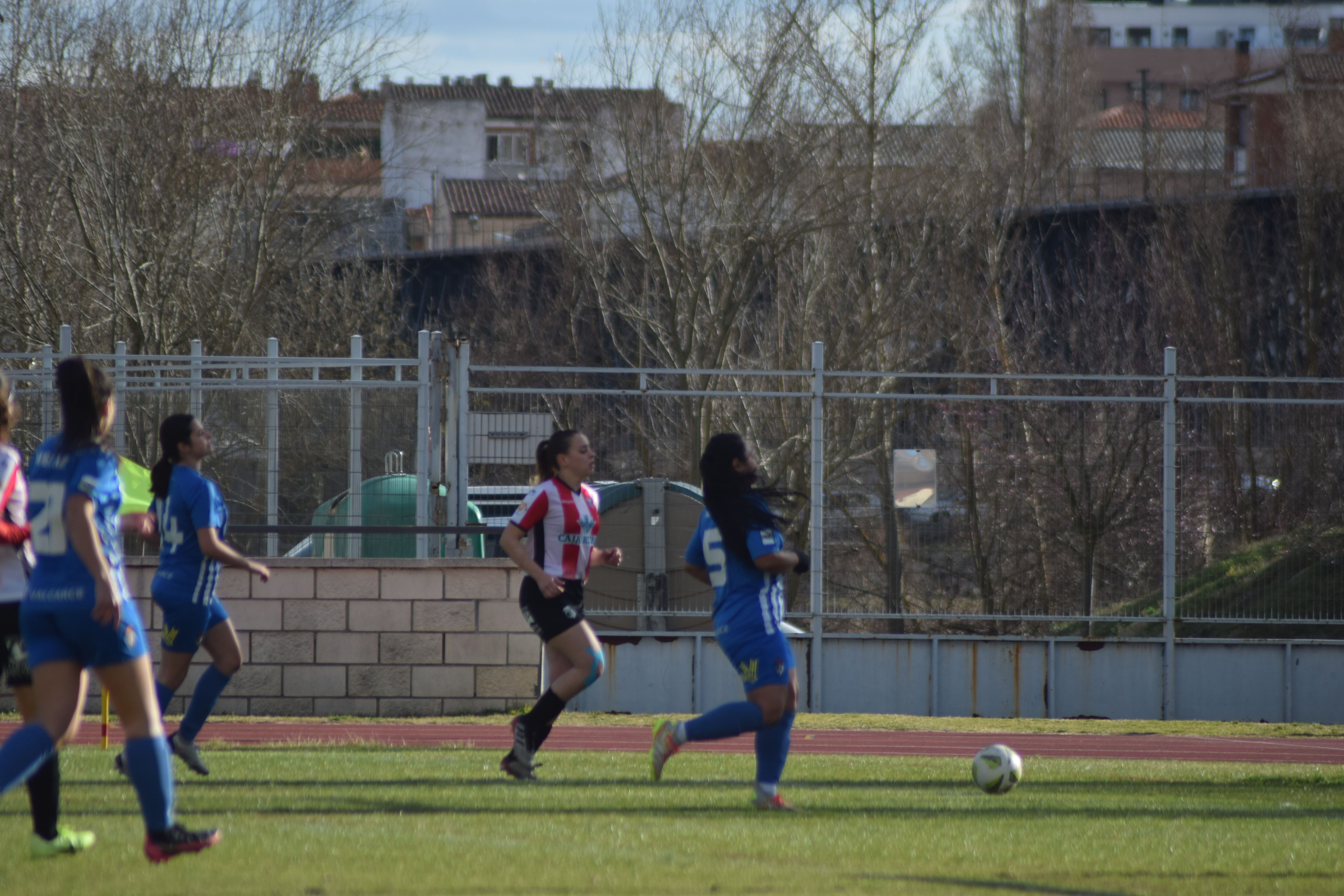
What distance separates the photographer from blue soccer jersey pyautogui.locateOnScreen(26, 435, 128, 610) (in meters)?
4.56

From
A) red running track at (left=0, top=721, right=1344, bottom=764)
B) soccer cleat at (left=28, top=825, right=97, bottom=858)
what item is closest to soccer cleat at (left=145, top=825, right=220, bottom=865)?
soccer cleat at (left=28, top=825, right=97, bottom=858)

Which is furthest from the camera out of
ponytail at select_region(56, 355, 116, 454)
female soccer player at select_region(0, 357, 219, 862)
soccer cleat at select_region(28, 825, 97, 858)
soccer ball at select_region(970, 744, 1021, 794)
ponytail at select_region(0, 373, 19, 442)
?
soccer ball at select_region(970, 744, 1021, 794)

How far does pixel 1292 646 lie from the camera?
1356 centimetres

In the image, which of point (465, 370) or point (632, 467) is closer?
point (465, 370)

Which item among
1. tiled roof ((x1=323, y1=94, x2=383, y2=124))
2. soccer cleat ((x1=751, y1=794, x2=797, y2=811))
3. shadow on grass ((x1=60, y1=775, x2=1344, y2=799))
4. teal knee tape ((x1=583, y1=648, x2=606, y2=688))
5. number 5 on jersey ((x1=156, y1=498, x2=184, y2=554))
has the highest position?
tiled roof ((x1=323, y1=94, x2=383, y2=124))

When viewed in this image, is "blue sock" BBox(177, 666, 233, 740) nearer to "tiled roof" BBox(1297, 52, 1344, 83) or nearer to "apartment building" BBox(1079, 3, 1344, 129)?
"tiled roof" BBox(1297, 52, 1344, 83)

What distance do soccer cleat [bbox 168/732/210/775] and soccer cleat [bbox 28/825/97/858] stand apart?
204 centimetres

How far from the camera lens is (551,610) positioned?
285 inches

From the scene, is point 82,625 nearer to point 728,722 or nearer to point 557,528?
point 728,722

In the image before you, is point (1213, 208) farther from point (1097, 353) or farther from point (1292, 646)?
point (1292, 646)

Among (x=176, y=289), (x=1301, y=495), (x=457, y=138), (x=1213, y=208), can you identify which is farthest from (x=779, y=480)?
(x=457, y=138)

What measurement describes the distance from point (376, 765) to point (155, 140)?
15538 mm

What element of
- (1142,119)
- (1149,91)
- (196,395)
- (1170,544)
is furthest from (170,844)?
(1149,91)

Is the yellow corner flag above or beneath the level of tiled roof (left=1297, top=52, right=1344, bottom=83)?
beneath
